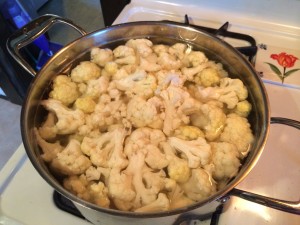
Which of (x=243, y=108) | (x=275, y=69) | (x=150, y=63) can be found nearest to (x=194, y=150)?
(x=243, y=108)

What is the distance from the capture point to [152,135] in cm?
69

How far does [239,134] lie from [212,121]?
65mm

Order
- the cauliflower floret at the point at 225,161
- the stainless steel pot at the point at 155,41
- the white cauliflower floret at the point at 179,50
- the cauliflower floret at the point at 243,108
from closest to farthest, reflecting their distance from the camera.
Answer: the stainless steel pot at the point at 155,41 → the cauliflower floret at the point at 225,161 → the cauliflower floret at the point at 243,108 → the white cauliflower floret at the point at 179,50

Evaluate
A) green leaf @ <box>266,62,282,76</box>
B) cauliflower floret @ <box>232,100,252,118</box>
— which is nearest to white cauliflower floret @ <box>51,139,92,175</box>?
cauliflower floret @ <box>232,100,252,118</box>

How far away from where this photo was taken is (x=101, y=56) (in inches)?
31.8

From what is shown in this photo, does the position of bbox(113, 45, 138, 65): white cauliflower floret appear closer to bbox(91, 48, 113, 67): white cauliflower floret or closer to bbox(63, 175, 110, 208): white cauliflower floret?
bbox(91, 48, 113, 67): white cauliflower floret

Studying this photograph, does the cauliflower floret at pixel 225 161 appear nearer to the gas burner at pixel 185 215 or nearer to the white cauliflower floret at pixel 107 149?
the gas burner at pixel 185 215

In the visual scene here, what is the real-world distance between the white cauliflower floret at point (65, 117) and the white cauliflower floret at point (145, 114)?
12 cm

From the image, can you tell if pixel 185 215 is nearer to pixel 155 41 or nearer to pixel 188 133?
pixel 188 133

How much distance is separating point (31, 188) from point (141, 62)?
1.35 ft

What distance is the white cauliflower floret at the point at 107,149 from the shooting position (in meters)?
0.65

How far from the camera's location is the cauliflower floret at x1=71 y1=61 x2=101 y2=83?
2.58 feet

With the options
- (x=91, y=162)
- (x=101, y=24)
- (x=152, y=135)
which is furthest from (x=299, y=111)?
(x=101, y=24)

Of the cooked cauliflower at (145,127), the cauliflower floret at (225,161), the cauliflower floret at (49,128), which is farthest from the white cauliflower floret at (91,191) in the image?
the cauliflower floret at (225,161)
